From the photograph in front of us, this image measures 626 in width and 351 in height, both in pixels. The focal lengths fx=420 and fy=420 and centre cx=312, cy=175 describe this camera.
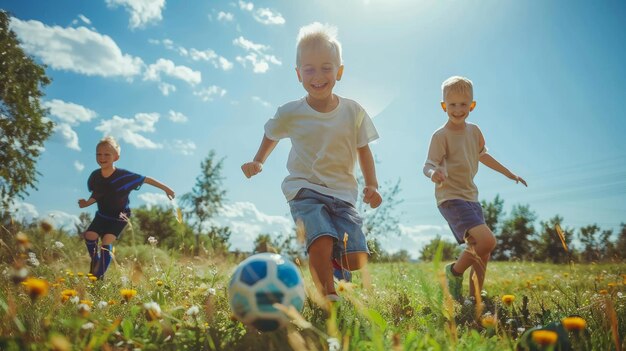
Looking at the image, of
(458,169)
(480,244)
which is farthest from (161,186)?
(480,244)

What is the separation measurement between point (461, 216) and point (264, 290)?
315cm

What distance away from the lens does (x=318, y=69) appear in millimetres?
3861

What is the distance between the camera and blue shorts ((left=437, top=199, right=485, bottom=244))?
4.66 m

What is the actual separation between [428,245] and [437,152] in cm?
109

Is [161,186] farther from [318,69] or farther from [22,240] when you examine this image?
[22,240]

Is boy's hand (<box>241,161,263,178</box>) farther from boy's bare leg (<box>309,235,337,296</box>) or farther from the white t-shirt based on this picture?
boy's bare leg (<box>309,235,337,296</box>)

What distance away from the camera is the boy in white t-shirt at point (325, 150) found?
3.77 m

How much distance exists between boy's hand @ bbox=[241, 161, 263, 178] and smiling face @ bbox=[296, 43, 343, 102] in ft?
2.84

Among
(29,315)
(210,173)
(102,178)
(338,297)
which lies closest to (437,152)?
(338,297)

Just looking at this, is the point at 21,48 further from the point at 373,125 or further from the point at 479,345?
the point at 479,345

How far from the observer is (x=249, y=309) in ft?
7.19

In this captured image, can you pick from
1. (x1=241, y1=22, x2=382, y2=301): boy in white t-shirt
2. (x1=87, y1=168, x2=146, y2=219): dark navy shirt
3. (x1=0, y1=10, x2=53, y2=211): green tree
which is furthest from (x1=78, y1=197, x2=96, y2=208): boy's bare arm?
(x1=0, y1=10, x2=53, y2=211): green tree

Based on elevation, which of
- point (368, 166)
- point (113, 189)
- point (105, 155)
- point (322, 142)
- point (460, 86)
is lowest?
point (113, 189)

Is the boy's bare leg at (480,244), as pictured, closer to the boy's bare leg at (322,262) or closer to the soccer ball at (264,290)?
the boy's bare leg at (322,262)
